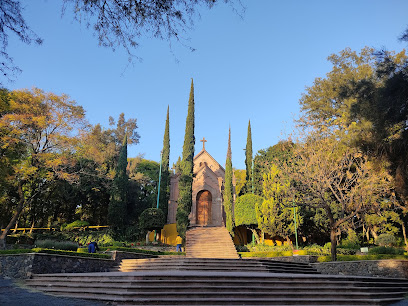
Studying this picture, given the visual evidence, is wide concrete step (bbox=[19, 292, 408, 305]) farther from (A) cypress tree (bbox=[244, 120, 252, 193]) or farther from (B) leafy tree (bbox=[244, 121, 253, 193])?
(A) cypress tree (bbox=[244, 120, 252, 193])

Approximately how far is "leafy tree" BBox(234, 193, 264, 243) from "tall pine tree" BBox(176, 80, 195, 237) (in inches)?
155

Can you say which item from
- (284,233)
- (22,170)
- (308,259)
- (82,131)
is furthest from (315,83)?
(22,170)

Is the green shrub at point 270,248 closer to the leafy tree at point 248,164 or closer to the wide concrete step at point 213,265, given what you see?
the leafy tree at point 248,164

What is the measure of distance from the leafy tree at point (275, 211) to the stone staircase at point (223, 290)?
12573 millimetres

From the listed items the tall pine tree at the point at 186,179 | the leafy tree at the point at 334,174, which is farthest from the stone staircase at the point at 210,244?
the leafy tree at the point at 334,174

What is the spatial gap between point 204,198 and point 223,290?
2268 cm

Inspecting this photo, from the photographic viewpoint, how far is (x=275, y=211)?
74.6 ft

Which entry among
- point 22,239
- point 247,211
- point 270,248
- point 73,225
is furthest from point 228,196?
point 22,239

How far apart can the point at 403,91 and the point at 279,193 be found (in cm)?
1440

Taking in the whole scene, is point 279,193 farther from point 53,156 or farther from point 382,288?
point 53,156

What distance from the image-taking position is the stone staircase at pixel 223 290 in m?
7.79

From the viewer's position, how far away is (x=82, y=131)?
68.6 feet

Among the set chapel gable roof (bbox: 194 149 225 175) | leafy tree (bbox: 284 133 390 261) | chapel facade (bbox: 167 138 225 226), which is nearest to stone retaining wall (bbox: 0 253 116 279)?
leafy tree (bbox: 284 133 390 261)

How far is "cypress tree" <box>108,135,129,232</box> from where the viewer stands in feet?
83.0
